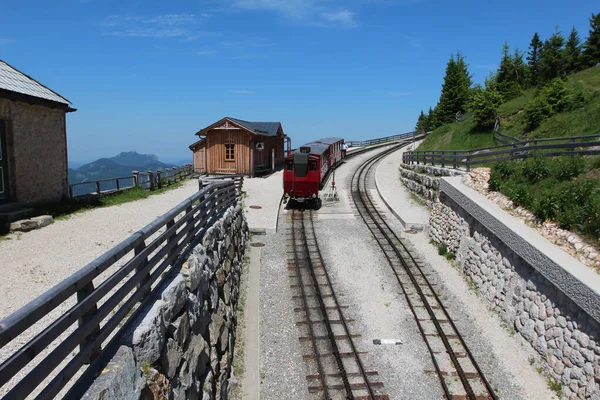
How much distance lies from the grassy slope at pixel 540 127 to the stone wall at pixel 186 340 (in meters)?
19.4

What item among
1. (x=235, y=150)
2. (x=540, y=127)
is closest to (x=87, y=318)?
(x=235, y=150)

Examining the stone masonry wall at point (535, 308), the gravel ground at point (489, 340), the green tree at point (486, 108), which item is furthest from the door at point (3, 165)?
the green tree at point (486, 108)

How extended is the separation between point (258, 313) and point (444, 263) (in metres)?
7.28

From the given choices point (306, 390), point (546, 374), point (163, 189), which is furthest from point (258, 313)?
point (163, 189)

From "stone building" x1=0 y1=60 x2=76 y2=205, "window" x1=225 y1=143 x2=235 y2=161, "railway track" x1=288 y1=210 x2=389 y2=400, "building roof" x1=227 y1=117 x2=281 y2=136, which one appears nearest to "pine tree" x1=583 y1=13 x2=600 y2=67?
"building roof" x1=227 y1=117 x2=281 y2=136

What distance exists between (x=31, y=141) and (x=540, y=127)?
28280 mm

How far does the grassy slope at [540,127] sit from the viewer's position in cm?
2308

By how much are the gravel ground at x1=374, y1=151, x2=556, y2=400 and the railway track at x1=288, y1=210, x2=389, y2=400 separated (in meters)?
2.64

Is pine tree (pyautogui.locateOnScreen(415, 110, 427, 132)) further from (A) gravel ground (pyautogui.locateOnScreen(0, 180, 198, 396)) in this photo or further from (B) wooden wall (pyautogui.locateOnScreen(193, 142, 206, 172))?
(A) gravel ground (pyautogui.locateOnScreen(0, 180, 198, 396))

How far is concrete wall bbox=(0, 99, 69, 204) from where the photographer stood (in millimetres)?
13125

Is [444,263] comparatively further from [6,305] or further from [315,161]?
[6,305]

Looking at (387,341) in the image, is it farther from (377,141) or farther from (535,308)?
(377,141)

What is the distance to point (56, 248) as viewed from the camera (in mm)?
9961

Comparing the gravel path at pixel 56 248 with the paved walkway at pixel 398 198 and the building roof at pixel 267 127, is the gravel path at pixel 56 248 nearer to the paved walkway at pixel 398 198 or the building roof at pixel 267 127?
the paved walkway at pixel 398 198
